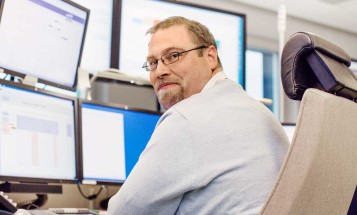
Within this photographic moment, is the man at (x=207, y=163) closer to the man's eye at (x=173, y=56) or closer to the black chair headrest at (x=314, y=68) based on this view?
the black chair headrest at (x=314, y=68)

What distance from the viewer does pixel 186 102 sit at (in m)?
1.16

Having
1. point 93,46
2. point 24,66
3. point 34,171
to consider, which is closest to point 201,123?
point 34,171

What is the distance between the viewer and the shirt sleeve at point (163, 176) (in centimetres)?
105

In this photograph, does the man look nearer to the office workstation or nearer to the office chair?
the office chair

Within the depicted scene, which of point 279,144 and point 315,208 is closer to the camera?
point 315,208

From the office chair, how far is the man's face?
434 millimetres

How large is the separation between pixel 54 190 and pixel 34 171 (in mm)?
97

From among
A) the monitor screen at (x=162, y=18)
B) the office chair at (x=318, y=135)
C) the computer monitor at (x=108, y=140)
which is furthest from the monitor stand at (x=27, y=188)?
the office chair at (x=318, y=135)

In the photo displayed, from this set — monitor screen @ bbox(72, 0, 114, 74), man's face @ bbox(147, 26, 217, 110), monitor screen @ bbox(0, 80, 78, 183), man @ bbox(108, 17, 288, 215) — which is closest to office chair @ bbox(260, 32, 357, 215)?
man @ bbox(108, 17, 288, 215)

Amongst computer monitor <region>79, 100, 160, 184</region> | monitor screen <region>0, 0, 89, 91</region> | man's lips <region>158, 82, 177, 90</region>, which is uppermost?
monitor screen <region>0, 0, 89, 91</region>

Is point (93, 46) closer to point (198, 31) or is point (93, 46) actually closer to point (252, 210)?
point (198, 31)

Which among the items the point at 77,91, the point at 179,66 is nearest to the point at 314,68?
the point at 179,66

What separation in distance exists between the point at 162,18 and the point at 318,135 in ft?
4.63

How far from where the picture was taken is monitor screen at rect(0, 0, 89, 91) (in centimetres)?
160
